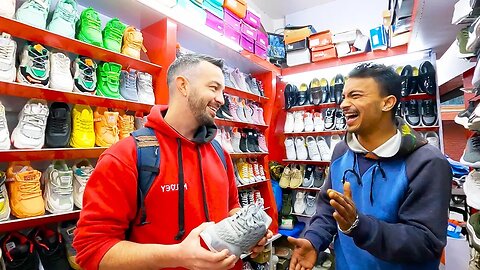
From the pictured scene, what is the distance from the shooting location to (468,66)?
2734 mm

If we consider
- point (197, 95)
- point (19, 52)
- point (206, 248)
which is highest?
point (19, 52)

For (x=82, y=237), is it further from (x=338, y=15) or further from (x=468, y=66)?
(x=338, y=15)

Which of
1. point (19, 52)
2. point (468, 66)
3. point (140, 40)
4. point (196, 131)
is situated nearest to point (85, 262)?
point (196, 131)

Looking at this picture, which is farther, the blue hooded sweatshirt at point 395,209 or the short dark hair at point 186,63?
the short dark hair at point 186,63

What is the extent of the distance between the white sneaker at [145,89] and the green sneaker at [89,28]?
43cm

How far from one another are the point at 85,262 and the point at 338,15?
17.9ft

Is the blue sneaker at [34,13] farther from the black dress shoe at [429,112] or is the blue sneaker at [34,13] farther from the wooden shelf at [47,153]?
the black dress shoe at [429,112]

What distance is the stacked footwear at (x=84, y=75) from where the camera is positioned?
1941 millimetres

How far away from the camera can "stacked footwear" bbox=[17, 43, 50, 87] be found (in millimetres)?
1681

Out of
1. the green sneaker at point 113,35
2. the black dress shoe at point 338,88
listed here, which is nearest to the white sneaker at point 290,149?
the black dress shoe at point 338,88

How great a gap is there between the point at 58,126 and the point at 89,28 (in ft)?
2.52

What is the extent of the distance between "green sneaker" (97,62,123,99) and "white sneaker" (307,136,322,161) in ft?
9.96

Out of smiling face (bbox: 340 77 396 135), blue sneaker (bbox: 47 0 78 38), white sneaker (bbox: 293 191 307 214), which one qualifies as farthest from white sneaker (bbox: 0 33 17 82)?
white sneaker (bbox: 293 191 307 214)

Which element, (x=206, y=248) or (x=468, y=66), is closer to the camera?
(x=206, y=248)
